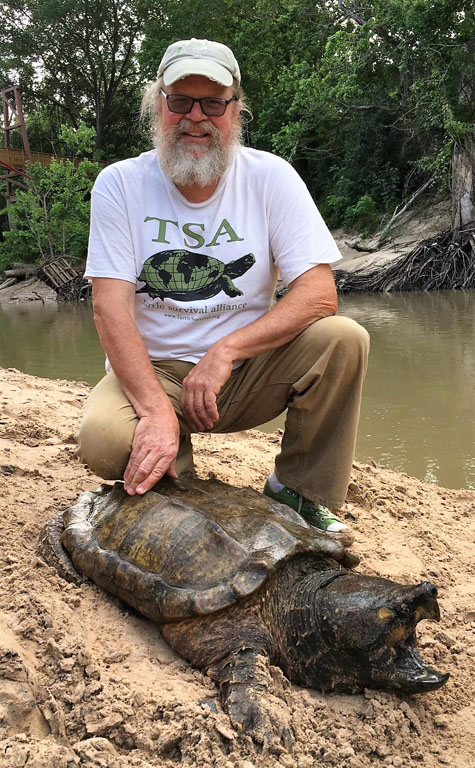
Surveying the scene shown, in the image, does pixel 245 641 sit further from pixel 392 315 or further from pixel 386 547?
pixel 392 315

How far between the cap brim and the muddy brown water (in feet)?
7.44

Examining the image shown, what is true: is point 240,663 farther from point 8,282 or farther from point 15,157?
point 15,157

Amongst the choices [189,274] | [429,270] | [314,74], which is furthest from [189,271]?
[314,74]

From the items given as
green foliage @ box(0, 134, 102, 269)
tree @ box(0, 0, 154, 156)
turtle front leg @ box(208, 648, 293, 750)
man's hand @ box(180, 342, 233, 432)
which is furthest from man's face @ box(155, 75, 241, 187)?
tree @ box(0, 0, 154, 156)

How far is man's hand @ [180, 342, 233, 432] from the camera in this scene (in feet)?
7.83

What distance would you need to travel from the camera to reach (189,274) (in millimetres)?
2557

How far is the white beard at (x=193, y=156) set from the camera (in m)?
2.53

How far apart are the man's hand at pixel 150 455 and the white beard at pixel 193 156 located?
1031 mm

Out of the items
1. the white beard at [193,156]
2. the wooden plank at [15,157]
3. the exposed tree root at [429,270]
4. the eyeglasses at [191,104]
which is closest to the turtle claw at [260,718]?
the white beard at [193,156]

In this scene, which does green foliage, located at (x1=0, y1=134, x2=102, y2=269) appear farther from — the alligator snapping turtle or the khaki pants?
the alligator snapping turtle

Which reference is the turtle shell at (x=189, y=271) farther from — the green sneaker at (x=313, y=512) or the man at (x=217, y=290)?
the green sneaker at (x=313, y=512)

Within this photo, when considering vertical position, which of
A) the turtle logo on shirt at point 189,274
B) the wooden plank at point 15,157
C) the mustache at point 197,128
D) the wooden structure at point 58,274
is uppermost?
the wooden plank at point 15,157

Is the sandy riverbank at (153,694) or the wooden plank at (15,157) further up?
the wooden plank at (15,157)

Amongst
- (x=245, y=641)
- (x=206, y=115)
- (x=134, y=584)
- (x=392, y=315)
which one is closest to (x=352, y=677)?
(x=245, y=641)
